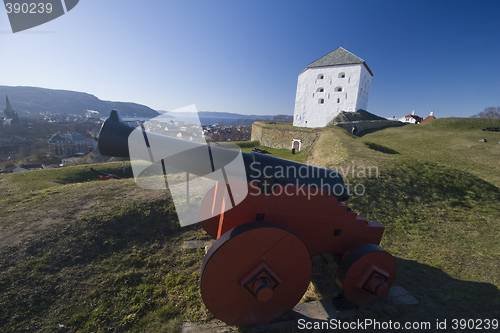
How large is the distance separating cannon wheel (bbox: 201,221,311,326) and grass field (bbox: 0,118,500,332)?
1.38ft

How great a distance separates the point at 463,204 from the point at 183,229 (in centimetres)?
733

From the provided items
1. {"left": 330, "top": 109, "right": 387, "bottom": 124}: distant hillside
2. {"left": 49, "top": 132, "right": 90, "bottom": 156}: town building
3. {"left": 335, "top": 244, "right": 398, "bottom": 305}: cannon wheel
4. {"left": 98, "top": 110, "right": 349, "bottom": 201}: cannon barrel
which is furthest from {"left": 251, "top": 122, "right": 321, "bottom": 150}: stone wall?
{"left": 49, "top": 132, "right": 90, "bottom": 156}: town building


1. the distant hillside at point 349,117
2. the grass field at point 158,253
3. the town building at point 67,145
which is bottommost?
the town building at point 67,145

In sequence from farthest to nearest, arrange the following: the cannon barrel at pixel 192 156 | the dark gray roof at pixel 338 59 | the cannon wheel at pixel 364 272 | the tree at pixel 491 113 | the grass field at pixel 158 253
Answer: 1. the tree at pixel 491 113
2. the dark gray roof at pixel 338 59
3. the grass field at pixel 158 253
4. the cannon wheel at pixel 364 272
5. the cannon barrel at pixel 192 156

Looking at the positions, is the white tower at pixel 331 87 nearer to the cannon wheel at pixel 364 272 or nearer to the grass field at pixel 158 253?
the grass field at pixel 158 253

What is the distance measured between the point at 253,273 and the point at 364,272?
1350mm

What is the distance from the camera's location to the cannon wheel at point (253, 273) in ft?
6.79

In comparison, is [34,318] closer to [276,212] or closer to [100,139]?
[100,139]

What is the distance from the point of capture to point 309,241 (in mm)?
2574

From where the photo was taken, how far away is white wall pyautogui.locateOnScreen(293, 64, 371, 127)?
2322 cm

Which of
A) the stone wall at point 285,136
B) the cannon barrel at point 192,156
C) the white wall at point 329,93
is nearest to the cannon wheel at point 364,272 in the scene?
the cannon barrel at point 192,156

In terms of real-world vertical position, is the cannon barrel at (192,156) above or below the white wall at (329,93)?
below

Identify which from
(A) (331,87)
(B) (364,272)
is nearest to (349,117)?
(A) (331,87)

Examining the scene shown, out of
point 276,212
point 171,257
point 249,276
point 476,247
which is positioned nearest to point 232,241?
point 249,276
